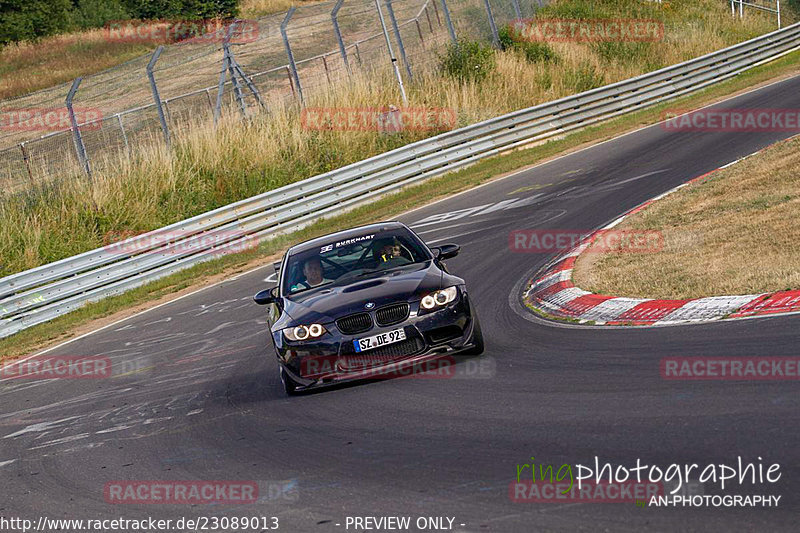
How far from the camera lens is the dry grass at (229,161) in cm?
2236

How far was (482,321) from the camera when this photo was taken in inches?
416

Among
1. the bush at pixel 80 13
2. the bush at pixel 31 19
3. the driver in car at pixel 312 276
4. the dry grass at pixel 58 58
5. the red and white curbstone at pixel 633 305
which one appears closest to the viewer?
the red and white curbstone at pixel 633 305

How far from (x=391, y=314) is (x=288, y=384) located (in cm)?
116

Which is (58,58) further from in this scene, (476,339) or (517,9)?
(476,339)

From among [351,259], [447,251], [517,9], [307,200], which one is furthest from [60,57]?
[447,251]

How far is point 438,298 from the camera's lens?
8.48 m

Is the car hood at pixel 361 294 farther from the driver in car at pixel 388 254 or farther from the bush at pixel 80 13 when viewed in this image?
the bush at pixel 80 13

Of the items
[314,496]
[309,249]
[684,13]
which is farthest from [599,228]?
[684,13]

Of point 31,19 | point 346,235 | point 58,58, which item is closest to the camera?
point 346,235

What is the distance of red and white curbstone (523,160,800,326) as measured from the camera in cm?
820

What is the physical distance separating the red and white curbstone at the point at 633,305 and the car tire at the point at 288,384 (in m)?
2.90

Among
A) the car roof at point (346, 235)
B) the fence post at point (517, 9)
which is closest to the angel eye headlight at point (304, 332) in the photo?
the car roof at point (346, 235)

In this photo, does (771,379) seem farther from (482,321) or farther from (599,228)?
(599,228)

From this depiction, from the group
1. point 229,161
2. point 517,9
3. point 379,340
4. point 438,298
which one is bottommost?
point 229,161
